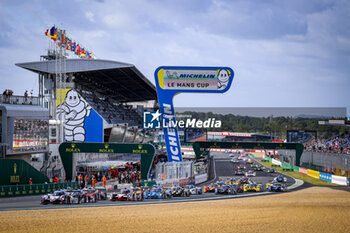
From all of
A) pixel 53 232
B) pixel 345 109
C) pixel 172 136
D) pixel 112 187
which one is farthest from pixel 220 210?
pixel 345 109

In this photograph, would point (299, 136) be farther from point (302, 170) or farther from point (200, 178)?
point (200, 178)

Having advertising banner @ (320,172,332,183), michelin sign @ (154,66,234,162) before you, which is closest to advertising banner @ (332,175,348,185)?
advertising banner @ (320,172,332,183)

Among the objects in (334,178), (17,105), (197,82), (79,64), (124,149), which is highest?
(79,64)

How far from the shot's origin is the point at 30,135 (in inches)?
1471

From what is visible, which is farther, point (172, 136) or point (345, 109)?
point (345, 109)

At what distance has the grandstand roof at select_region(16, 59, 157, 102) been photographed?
53.4m

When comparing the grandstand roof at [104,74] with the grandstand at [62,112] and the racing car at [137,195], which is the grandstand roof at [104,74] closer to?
the grandstand at [62,112]

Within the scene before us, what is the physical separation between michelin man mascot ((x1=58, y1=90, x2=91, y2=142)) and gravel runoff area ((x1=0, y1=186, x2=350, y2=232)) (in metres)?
32.6

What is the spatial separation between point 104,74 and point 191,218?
4320 cm

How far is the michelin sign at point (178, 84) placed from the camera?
130 ft

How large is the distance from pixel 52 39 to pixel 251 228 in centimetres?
4125

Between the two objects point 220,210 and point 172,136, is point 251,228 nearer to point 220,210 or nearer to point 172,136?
point 220,210

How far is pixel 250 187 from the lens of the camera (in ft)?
108

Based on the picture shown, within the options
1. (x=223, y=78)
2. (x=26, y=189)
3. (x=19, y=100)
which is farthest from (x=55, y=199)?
(x=223, y=78)
